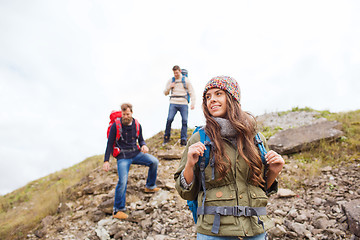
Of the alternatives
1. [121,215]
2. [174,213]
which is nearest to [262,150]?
[174,213]

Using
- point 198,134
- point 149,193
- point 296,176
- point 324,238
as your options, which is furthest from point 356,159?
point 198,134

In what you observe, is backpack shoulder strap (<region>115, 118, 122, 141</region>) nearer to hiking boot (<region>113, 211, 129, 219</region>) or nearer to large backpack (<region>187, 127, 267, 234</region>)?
hiking boot (<region>113, 211, 129, 219</region>)

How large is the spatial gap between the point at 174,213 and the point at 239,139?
3884 mm

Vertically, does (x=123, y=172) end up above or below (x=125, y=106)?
below

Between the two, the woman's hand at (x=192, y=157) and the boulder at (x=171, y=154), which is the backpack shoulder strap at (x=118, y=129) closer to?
the boulder at (x=171, y=154)

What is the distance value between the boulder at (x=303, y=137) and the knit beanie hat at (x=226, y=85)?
5658 millimetres

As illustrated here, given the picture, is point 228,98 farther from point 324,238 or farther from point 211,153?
point 324,238

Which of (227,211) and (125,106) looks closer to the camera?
(227,211)

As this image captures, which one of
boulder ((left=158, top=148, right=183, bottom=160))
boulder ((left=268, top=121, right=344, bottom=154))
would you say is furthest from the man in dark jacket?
boulder ((left=268, top=121, right=344, bottom=154))

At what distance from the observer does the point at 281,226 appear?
Answer: 436 cm

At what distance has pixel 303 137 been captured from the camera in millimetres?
7590

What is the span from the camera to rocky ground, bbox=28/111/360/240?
4312mm

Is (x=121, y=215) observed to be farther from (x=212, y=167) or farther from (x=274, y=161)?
(x=274, y=161)

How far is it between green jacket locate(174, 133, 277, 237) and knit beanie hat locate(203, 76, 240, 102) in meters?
0.59
